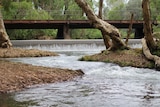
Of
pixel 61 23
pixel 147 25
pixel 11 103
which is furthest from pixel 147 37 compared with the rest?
pixel 61 23

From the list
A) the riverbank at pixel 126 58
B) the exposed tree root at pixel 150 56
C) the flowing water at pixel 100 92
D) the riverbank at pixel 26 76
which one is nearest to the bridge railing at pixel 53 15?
the riverbank at pixel 126 58

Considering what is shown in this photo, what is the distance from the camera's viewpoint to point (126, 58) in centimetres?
1888

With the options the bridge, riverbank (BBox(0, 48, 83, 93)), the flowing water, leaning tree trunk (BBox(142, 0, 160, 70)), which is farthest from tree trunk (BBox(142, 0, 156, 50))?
the bridge

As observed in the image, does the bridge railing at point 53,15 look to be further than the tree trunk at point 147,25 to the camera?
Yes

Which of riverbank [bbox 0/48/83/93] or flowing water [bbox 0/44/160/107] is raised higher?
riverbank [bbox 0/48/83/93]

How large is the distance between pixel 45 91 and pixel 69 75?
2969 mm

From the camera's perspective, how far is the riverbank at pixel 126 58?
1767 cm

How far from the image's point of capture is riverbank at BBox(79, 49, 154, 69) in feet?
58.0

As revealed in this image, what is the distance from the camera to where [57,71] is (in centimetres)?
1324

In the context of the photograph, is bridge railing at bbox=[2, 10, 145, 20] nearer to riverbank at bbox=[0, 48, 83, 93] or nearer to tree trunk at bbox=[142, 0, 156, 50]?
tree trunk at bbox=[142, 0, 156, 50]

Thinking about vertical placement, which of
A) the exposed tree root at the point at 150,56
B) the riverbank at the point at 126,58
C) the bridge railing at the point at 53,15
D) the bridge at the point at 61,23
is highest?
the bridge railing at the point at 53,15

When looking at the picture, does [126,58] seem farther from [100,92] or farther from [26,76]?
[100,92]

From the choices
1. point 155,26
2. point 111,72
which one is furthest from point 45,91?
point 155,26

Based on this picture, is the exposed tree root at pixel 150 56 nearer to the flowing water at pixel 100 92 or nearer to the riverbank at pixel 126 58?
the riverbank at pixel 126 58
